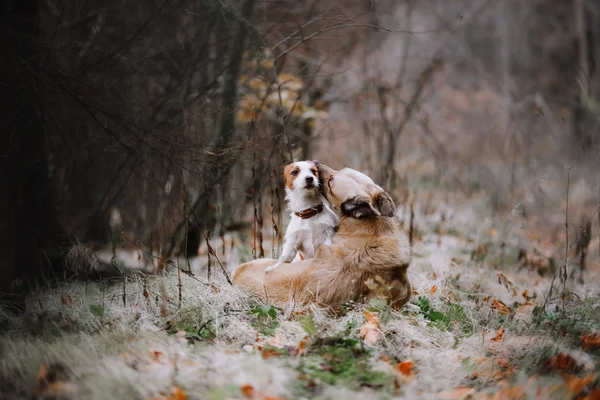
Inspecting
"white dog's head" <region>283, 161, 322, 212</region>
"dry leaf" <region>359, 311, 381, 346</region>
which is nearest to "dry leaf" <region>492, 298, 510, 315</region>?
"dry leaf" <region>359, 311, 381, 346</region>

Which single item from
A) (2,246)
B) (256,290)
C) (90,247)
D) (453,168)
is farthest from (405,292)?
(453,168)

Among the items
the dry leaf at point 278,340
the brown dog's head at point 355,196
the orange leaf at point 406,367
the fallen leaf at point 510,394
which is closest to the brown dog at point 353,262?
the brown dog's head at point 355,196

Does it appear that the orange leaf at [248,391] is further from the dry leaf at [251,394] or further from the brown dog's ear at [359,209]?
the brown dog's ear at [359,209]

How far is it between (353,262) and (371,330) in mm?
570

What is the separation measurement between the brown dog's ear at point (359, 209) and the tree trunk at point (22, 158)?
2913mm

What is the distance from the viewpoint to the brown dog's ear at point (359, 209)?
4137mm

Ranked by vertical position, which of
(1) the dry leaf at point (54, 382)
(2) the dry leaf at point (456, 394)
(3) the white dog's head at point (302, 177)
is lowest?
(2) the dry leaf at point (456, 394)

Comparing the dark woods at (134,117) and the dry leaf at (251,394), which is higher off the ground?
the dark woods at (134,117)

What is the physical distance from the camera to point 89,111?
484 cm

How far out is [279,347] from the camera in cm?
349

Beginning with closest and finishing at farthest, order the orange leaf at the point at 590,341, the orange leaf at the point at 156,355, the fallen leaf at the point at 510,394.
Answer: the fallen leaf at the point at 510,394, the orange leaf at the point at 156,355, the orange leaf at the point at 590,341

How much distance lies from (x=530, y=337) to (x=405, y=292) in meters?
0.99

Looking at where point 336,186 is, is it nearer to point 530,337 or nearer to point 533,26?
point 530,337

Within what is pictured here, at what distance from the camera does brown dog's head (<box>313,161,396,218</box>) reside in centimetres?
416
